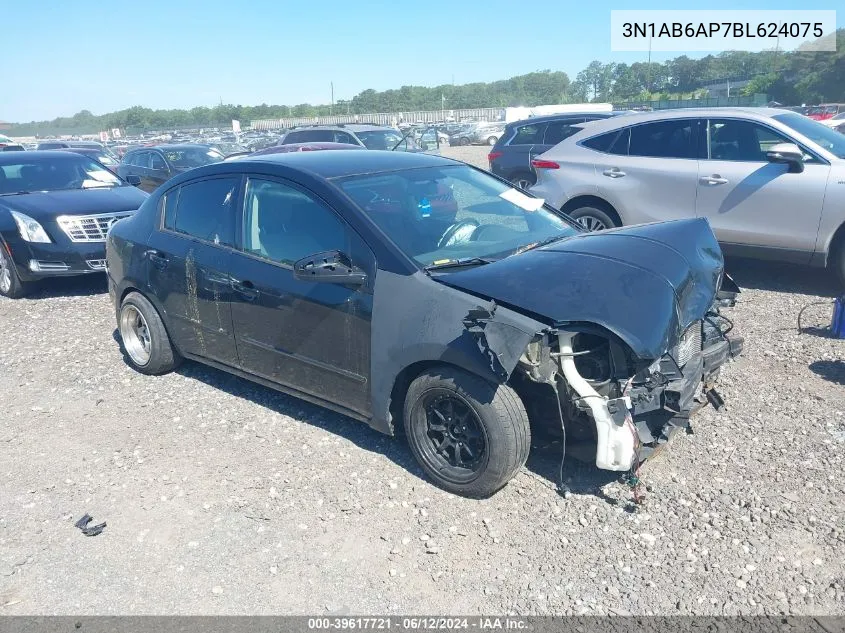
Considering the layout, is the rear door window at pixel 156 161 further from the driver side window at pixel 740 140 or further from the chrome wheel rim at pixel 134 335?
the driver side window at pixel 740 140

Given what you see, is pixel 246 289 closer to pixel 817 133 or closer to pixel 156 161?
pixel 817 133

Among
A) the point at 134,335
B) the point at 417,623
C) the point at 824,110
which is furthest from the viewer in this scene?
the point at 824,110

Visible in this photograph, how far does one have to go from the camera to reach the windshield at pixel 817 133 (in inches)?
268

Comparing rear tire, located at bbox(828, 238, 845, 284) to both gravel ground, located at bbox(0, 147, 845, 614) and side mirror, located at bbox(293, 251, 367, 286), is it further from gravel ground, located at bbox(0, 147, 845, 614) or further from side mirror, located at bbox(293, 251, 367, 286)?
side mirror, located at bbox(293, 251, 367, 286)

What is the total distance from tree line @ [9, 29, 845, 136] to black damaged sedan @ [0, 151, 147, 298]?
170ft

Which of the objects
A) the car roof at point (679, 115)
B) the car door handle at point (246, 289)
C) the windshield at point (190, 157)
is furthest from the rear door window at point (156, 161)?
the car door handle at point (246, 289)

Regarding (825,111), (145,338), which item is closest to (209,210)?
(145,338)

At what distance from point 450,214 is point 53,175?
7.07 m

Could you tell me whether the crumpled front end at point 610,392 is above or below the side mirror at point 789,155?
below

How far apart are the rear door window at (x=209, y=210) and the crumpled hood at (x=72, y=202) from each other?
3373 millimetres

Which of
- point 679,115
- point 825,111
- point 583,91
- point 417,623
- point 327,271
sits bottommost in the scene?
point 417,623

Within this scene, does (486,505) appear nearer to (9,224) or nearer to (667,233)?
(667,233)

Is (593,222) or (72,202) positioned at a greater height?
(72,202)

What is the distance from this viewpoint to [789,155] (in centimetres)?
662
